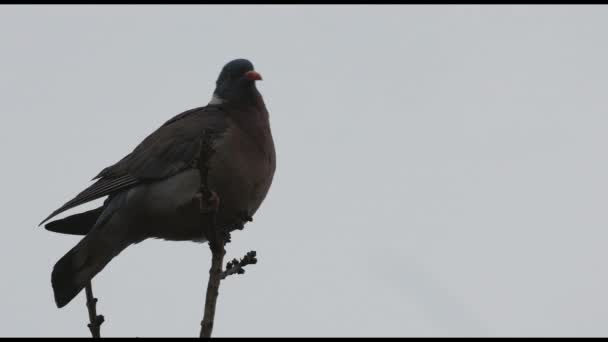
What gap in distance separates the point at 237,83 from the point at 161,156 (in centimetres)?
122

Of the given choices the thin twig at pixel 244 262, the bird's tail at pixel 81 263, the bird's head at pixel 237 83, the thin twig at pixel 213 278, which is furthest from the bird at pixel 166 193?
the thin twig at pixel 213 278

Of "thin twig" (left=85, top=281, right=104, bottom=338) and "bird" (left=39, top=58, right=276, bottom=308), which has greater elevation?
"bird" (left=39, top=58, right=276, bottom=308)

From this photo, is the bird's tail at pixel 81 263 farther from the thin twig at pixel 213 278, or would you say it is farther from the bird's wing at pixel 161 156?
the thin twig at pixel 213 278

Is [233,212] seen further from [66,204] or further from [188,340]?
[188,340]

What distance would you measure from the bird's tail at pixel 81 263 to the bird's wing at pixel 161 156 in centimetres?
27

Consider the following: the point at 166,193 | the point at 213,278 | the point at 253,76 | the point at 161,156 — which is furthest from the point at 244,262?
the point at 253,76

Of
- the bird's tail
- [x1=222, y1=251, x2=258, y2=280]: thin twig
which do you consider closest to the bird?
the bird's tail

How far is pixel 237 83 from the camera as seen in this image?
6.33m

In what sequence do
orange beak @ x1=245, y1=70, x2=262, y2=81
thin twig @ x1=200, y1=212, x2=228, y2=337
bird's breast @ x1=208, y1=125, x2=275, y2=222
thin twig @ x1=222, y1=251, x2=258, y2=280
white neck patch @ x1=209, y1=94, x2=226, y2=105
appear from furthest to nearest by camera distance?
1. white neck patch @ x1=209, y1=94, x2=226, y2=105
2. orange beak @ x1=245, y1=70, x2=262, y2=81
3. bird's breast @ x1=208, y1=125, x2=275, y2=222
4. thin twig @ x1=222, y1=251, x2=258, y2=280
5. thin twig @ x1=200, y1=212, x2=228, y2=337

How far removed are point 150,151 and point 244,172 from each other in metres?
0.75

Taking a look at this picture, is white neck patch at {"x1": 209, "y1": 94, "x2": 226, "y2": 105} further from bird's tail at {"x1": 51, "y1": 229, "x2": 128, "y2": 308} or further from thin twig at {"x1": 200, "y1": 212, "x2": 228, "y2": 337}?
thin twig at {"x1": 200, "y1": 212, "x2": 228, "y2": 337}

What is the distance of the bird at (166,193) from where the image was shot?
193 inches

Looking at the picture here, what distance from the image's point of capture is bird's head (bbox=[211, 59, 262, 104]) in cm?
622

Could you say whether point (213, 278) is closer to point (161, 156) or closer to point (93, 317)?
point (93, 317)
